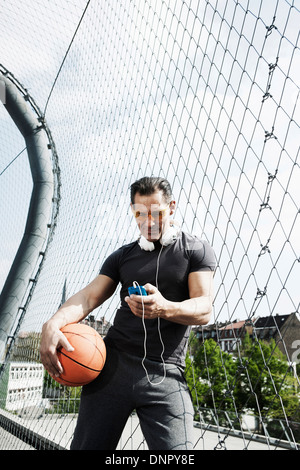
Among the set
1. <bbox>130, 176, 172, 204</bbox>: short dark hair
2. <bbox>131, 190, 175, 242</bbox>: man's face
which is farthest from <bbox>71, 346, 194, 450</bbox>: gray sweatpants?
<bbox>130, 176, 172, 204</bbox>: short dark hair

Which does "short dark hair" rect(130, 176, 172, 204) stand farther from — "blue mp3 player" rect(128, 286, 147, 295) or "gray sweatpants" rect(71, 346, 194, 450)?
"gray sweatpants" rect(71, 346, 194, 450)

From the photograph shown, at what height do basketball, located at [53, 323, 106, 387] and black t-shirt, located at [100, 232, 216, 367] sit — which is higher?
black t-shirt, located at [100, 232, 216, 367]

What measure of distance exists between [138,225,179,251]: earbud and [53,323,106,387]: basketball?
1.25 feet

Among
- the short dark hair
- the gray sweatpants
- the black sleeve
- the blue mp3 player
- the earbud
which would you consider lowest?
the gray sweatpants

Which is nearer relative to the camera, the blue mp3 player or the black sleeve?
the blue mp3 player

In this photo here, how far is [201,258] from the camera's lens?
138 cm

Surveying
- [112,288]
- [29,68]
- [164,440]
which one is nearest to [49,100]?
[29,68]

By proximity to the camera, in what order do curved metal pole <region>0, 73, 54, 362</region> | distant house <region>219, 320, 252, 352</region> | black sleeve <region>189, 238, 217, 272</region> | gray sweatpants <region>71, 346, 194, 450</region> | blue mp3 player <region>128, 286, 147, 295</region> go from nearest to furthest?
blue mp3 player <region>128, 286, 147, 295</region> → gray sweatpants <region>71, 346, 194, 450</region> → black sleeve <region>189, 238, 217, 272</region> → distant house <region>219, 320, 252, 352</region> → curved metal pole <region>0, 73, 54, 362</region>

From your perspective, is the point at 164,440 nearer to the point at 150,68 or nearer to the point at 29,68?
the point at 150,68

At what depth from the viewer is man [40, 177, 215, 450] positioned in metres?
1.29

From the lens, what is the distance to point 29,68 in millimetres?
6613

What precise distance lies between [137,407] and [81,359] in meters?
0.24

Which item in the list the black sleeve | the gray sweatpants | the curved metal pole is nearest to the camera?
the gray sweatpants
